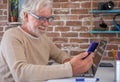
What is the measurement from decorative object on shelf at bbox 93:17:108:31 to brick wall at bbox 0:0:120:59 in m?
0.06

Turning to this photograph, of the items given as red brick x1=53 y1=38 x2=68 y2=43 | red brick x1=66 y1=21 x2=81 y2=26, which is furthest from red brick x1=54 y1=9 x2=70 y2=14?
red brick x1=53 y1=38 x2=68 y2=43

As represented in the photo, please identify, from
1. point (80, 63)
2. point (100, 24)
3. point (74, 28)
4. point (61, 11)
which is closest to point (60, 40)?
point (74, 28)

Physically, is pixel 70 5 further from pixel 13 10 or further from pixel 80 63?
pixel 80 63

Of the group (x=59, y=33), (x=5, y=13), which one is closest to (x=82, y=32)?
(x=59, y=33)

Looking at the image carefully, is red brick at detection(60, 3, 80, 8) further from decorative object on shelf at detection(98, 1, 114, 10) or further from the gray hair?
the gray hair

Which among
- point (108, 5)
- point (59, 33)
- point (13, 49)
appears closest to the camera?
point (13, 49)

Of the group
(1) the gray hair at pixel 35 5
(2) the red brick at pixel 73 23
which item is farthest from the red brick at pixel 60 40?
(1) the gray hair at pixel 35 5

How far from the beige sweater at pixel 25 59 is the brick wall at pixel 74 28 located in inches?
34.5

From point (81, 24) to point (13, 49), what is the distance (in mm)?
1477

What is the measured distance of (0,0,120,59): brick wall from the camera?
2736 millimetres

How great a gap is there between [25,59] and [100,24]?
4.76 ft

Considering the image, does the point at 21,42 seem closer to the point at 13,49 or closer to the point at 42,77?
the point at 13,49

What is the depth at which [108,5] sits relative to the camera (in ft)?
8.55

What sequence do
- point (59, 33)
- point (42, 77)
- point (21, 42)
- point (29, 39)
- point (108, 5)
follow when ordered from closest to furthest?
1. point (42, 77)
2. point (21, 42)
3. point (29, 39)
4. point (108, 5)
5. point (59, 33)
